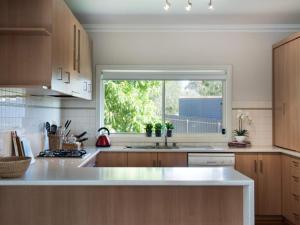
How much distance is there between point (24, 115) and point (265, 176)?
288 centimetres

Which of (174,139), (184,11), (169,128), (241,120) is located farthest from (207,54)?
(174,139)

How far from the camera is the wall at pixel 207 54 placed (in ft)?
15.3

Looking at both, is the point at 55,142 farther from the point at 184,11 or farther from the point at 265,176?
the point at 265,176

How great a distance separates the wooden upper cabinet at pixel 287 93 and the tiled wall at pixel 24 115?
2897mm

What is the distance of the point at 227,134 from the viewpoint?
15.4 feet

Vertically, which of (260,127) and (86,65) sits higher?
(86,65)

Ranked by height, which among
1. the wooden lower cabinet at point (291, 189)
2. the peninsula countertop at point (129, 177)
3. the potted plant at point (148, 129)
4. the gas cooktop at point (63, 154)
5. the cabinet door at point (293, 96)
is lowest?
the wooden lower cabinet at point (291, 189)

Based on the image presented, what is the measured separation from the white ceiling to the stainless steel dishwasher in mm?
1738

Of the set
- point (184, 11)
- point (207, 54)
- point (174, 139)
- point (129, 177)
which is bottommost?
point (129, 177)

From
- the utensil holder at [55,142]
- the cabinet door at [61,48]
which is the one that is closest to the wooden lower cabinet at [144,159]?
the utensil holder at [55,142]

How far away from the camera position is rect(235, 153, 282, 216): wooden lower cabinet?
4.12 meters

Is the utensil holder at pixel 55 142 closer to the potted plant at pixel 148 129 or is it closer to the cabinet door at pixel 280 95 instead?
the potted plant at pixel 148 129

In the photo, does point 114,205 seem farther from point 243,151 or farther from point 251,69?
point 251,69

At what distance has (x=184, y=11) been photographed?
409cm
